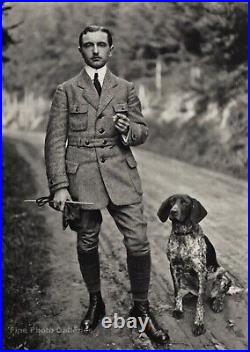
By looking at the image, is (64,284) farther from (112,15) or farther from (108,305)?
(112,15)

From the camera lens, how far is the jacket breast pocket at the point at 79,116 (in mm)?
3445

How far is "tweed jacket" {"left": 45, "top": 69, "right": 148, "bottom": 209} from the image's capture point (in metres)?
3.45

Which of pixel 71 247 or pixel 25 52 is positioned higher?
pixel 25 52

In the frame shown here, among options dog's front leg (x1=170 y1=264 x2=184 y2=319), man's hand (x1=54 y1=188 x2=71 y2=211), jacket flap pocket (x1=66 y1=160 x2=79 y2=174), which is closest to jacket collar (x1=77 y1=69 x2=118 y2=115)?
jacket flap pocket (x1=66 y1=160 x2=79 y2=174)

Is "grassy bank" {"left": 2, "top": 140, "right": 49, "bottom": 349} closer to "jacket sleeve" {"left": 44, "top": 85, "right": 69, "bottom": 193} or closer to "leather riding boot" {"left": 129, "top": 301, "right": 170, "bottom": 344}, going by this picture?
"leather riding boot" {"left": 129, "top": 301, "right": 170, "bottom": 344}

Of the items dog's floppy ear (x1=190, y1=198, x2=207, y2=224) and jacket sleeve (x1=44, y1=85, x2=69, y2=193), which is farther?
dog's floppy ear (x1=190, y1=198, x2=207, y2=224)

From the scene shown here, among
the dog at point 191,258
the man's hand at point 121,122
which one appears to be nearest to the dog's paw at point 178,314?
the dog at point 191,258

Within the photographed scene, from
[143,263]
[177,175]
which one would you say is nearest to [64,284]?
[143,263]

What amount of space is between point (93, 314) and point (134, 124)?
1817 millimetres

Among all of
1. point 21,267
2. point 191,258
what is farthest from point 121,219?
point 21,267

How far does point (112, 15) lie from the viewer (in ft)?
38.7

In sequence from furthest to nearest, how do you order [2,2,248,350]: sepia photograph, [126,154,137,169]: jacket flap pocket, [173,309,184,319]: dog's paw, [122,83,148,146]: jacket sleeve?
1. [173,309,184,319]: dog's paw
2. [126,154,137,169]: jacket flap pocket
3. [2,2,248,350]: sepia photograph
4. [122,83,148,146]: jacket sleeve

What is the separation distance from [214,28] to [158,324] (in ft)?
26.4

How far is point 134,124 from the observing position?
3412mm
